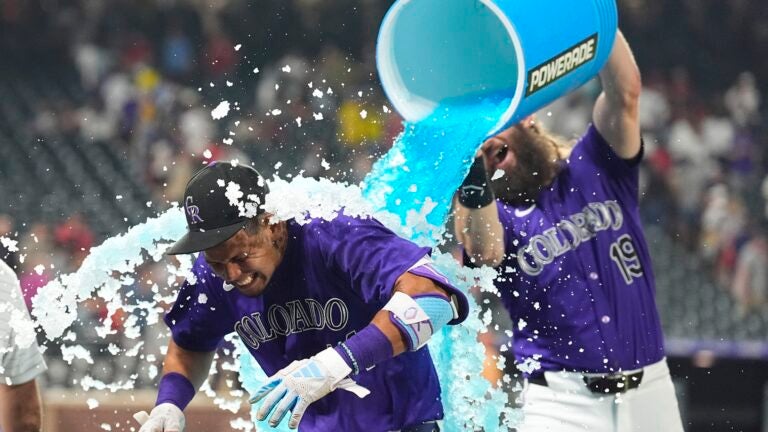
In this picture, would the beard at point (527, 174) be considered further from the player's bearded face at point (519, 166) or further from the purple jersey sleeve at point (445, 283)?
the purple jersey sleeve at point (445, 283)

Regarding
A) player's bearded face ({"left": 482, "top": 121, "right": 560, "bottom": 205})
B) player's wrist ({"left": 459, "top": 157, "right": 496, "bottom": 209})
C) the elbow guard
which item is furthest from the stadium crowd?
the elbow guard

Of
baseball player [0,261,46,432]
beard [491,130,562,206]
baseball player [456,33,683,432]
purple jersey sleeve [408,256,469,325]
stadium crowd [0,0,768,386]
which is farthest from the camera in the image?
stadium crowd [0,0,768,386]

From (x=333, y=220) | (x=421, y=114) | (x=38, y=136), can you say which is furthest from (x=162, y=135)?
(x=333, y=220)

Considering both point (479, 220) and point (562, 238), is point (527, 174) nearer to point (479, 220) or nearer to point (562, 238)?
point (562, 238)

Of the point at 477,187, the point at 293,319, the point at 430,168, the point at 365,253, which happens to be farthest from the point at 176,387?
the point at 477,187

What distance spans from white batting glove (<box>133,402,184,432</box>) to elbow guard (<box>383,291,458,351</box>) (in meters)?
0.92

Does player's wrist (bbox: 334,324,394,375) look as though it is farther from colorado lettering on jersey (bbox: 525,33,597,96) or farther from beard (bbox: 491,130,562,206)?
beard (bbox: 491,130,562,206)

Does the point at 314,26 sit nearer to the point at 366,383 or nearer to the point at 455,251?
the point at 455,251

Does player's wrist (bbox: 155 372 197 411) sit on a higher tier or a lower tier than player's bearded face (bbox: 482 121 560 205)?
lower

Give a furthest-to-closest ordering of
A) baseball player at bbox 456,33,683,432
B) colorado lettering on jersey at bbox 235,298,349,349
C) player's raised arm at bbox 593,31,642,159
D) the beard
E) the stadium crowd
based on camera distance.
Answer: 1. the stadium crowd
2. the beard
3. player's raised arm at bbox 593,31,642,159
4. baseball player at bbox 456,33,683,432
5. colorado lettering on jersey at bbox 235,298,349,349

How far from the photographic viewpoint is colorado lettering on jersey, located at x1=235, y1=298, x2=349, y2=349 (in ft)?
12.0

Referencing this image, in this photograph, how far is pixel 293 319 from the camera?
3719 mm

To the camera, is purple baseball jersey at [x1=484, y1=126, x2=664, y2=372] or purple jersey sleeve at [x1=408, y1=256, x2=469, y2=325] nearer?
purple jersey sleeve at [x1=408, y1=256, x2=469, y2=325]

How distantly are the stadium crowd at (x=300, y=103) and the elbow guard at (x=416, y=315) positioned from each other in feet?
19.4
